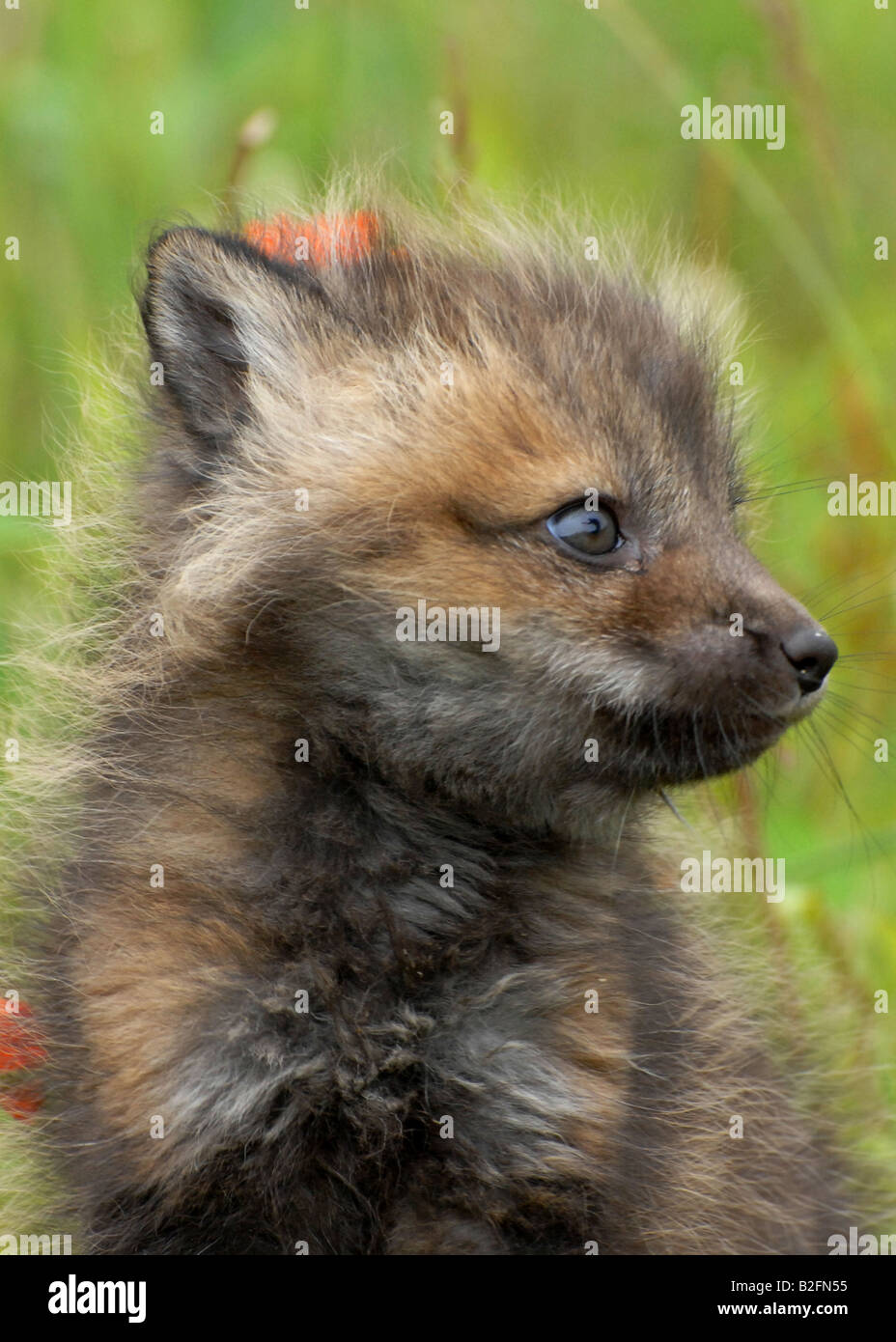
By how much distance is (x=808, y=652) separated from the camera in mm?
4047

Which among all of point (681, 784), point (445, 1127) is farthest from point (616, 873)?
point (445, 1127)

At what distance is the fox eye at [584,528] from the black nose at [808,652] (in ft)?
1.59

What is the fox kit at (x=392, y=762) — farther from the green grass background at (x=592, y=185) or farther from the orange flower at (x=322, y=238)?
the green grass background at (x=592, y=185)

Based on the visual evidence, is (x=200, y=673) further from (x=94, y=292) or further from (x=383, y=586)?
(x=94, y=292)

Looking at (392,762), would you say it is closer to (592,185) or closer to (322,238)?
(322,238)

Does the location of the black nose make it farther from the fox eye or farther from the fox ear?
the fox ear

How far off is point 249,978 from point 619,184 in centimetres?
597

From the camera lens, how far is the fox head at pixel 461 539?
156 inches

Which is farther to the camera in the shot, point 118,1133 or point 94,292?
point 94,292

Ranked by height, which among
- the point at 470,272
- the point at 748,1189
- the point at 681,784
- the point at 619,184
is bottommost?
the point at 748,1189

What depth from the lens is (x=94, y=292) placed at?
7.16 m

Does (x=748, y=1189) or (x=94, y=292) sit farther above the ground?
(x=94, y=292)

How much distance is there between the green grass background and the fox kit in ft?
4.47

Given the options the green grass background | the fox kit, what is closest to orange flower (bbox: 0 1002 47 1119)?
the fox kit
